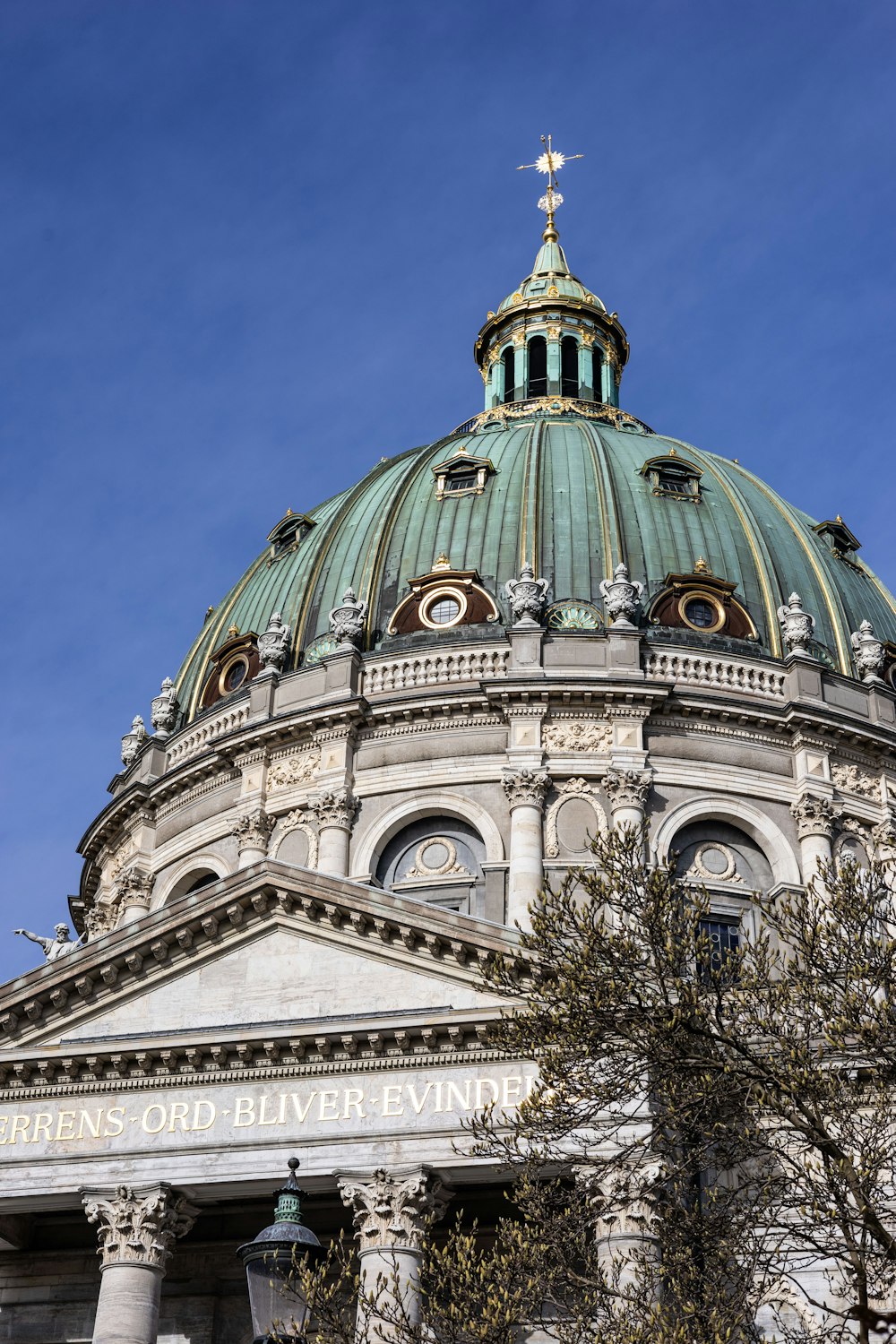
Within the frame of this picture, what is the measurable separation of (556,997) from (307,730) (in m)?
23.6

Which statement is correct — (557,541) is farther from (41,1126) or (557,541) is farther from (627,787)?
(41,1126)


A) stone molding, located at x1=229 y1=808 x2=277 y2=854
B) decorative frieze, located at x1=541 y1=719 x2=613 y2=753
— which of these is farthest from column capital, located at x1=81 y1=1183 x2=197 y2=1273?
decorative frieze, located at x1=541 y1=719 x2=613 y2=753

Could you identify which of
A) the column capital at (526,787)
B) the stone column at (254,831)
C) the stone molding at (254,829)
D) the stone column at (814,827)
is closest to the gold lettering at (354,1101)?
the column capital at (526,787)

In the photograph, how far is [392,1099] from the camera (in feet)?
92.1

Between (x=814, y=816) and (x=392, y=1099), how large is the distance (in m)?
17.4

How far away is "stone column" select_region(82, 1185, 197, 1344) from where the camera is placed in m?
27.5

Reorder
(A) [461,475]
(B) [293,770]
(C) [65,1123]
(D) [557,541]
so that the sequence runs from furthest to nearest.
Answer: (A) [461,475] < (D) [557,541] < (B) [293,770] < (C) [65,1123]

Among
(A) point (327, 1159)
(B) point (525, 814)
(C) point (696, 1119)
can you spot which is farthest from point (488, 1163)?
(B) point (525, 814)

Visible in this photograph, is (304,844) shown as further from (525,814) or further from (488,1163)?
(488,1163)

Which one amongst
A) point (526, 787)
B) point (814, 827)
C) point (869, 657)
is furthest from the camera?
point (869, 657)

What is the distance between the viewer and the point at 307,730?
44562 millimetres

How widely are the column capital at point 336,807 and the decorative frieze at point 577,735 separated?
459cm

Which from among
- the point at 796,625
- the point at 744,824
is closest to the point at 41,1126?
the point at 744,824

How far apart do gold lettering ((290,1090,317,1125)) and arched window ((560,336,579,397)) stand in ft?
111
